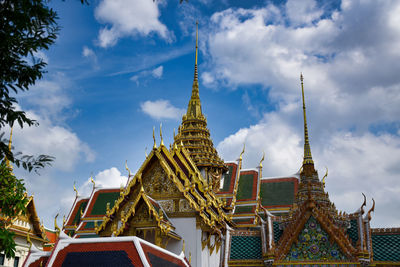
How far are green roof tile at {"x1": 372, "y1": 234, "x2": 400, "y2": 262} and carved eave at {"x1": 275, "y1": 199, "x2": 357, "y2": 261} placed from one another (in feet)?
1.74

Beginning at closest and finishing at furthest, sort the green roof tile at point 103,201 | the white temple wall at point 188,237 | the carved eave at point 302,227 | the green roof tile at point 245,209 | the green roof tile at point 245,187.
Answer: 1. the carved eave at point 302,227
2. the white temple wall at point 188,237
3. the green roof tile at point 245,209
4. the green roof tile at point 245,187
5. the green roof tile at point 103,201

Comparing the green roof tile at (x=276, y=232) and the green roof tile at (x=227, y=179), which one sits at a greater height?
the green roof tile at (x=227, y=179)

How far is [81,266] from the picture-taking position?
31.6ft

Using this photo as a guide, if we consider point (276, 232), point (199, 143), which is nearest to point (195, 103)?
point (199, 143)

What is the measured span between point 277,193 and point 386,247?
13.6 metres

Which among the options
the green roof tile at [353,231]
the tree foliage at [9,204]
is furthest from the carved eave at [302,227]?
the tree foliage at [9,204]

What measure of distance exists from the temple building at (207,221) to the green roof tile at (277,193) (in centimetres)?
5

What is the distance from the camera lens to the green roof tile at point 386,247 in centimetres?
780

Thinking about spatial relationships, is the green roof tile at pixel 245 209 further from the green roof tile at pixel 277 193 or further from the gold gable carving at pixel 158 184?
the gold gable carving at pixel 158 184

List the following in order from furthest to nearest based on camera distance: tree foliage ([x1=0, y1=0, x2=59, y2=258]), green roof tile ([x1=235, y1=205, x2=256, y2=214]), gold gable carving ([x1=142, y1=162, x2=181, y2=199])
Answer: green roof tile ([x1=235, y1=205, x2=256, y2=214]) → gold gable carving ([x1=142, y1=162, x2=181, y2=199]) → tree foliage ([x1=0, y1=0, x2=59, y2=258])

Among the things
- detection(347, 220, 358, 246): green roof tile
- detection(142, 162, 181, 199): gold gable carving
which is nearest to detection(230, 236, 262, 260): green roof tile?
detection(347, 220, 358, 246): green roof tile

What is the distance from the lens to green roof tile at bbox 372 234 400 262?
7.80 metres

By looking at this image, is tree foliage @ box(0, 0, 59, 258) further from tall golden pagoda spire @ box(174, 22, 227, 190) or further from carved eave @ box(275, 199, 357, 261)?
tall golden pagoda spire @ box(174, 22, 227, 190)

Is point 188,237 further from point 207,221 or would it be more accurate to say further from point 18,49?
point 18,49
